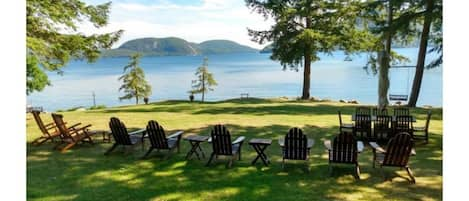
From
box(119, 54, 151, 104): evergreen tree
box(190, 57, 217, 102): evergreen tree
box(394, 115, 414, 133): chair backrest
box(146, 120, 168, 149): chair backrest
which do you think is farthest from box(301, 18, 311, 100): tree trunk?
box(119, 54, 151, 104): evergreen tree

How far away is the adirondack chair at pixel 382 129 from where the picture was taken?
8.58 metres

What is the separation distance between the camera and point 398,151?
571cm

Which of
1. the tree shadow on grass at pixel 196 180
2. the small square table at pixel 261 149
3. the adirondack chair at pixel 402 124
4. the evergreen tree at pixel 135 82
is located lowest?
the tree shadow on grass at pixel 196 180

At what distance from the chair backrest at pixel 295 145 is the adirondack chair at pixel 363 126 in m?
3.19

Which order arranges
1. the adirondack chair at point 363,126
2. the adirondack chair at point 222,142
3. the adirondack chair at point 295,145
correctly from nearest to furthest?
1. the adirondack chair at point 295,145
2. the adirondack chair at point 222,142
3. the adirondack chair at point 363,126

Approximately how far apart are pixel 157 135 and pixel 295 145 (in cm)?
303

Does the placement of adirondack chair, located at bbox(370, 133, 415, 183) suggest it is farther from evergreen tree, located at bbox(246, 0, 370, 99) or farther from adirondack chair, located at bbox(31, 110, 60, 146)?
evergreen tree, located at bbox(246, 0, 370, 99)

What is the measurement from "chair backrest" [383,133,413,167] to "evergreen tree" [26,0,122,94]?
33.0ft

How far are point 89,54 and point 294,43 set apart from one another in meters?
13.7

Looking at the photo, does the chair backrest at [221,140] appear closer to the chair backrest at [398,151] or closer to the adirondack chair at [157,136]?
the adirondack chair at [157,136]

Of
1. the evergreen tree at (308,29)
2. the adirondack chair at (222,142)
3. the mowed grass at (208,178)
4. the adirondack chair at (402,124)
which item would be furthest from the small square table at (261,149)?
the evergreen tree at (308,29)

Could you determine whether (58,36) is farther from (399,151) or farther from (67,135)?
(399,151)

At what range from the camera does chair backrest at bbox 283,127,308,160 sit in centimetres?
629
